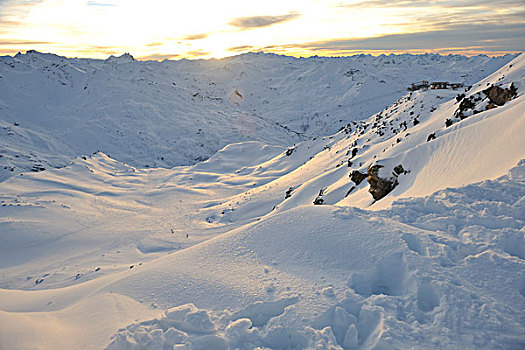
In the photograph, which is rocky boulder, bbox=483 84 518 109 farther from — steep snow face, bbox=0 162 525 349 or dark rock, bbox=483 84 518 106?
steep snow face, bbox=0 162 525 349

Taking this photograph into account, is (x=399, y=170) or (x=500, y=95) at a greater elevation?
(x=500, y=95)

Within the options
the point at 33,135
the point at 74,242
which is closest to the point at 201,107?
the point at 33,135

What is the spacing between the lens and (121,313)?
11.9ft

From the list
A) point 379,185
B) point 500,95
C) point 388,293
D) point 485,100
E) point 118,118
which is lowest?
point 379,185

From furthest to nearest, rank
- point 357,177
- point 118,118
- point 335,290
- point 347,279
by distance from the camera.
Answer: point 118,118, point 357,177, point 347,279, point 335,290

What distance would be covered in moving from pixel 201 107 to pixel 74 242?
40.2m

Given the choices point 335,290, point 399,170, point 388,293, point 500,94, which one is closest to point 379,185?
point 399,170

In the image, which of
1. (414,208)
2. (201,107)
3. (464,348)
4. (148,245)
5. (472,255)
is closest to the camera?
(464,348)

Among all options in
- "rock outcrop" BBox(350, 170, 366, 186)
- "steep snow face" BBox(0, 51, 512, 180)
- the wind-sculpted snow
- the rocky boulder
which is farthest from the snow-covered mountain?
"steep snow face" BBox(0, 51, 512, 180)

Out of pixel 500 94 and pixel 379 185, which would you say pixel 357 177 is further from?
pixel 500 94

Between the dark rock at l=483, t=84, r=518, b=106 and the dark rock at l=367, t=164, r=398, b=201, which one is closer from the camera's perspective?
the dark rock at l=367, t=164, r=398, b=201

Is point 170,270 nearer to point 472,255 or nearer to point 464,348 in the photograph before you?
point 464,348

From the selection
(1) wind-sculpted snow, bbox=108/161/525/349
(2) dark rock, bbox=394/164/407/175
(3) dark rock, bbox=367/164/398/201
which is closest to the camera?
(1) wind-sculpted snow, bbox=108/161/525/349

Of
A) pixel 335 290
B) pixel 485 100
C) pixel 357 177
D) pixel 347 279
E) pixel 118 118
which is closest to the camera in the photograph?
pixel 335 290
